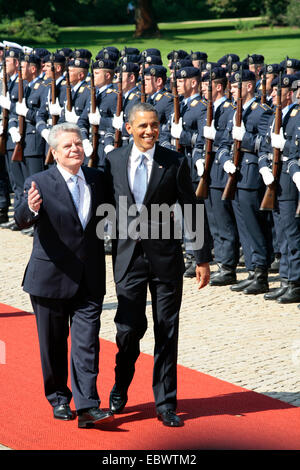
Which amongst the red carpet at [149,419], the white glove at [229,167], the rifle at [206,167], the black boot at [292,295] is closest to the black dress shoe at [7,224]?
the rifle at [206,167]

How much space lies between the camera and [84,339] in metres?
6.35

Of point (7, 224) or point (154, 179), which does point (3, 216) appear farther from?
point (154, 179)

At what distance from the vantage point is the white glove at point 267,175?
388 inches

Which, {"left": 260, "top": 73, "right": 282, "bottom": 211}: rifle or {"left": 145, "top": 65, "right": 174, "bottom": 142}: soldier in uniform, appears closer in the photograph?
{"left": 260, "top": 73, "right": 282, "bottom": 211}: rifle

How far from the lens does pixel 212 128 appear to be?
35.3 ft

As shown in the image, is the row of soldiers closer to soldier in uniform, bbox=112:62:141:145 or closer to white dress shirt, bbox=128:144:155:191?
soldier in uniform, bbox=112:62:141:145

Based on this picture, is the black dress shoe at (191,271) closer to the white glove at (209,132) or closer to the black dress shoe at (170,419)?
the white glove at (209,132)

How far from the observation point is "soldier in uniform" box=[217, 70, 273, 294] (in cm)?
1033

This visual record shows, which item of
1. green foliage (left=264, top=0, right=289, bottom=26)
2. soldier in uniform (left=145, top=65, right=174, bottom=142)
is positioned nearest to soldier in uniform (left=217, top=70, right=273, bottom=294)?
soldier in uniform (left=145, top=65, right=174, bottom=142)

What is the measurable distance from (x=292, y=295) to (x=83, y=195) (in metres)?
4.04

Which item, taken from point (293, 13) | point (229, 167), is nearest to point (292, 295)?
point (229, 167)

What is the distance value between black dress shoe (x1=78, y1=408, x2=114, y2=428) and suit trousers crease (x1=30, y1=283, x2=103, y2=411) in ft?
0.13

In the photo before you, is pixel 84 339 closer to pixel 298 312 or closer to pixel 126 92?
pixel 298 312

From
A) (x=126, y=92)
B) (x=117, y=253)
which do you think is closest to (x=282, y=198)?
(x=126, y=92)
